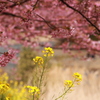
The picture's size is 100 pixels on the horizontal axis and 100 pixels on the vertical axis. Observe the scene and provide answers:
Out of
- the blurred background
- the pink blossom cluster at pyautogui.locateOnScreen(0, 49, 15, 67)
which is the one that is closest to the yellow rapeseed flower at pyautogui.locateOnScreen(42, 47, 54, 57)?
the blurred background

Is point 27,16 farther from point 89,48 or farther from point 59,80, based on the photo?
point 59,80

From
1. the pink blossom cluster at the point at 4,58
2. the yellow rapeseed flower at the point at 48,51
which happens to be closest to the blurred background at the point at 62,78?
the yellow rapeseed flower at the point at 48,51

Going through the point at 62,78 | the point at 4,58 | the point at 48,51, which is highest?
the point at 48,51

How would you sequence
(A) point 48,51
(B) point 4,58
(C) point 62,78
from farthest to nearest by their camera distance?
(C) point 62,78
(B) point 4,58
(A) point 48,51

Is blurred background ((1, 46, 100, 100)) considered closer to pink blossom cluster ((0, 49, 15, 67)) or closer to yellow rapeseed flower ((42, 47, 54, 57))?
yellow rapeseed flower ((42, 47, 54, 57))

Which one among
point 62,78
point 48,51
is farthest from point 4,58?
point 62,78

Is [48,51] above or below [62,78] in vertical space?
above

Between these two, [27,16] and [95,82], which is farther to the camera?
[95,82]

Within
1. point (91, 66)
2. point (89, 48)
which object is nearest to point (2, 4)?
point (89, 48)

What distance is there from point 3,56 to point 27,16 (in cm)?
70

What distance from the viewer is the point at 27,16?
9.42 ft

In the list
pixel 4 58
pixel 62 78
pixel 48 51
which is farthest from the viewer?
pixel 62 78

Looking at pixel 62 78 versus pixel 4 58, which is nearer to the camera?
pixel 4 58

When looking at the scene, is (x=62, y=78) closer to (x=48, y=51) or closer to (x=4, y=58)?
(x=4, y=58)
